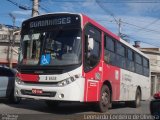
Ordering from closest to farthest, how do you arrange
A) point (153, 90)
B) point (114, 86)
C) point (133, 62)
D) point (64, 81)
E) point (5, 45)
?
point (64, 81) → point (114, 86) → point (133, 62) → point (5, 45) → point (153, 90)

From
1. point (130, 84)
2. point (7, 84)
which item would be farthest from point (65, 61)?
point (130, 84)

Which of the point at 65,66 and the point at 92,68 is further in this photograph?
the point at 92,68

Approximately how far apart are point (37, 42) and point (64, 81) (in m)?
1.80

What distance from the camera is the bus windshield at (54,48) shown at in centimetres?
1188

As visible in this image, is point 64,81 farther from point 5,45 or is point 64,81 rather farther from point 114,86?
point 5,45

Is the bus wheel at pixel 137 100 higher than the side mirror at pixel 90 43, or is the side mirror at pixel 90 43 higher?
the side mirror at pixel 90 43

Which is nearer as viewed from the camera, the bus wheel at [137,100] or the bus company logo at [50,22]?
the bus company logo at [50,22]

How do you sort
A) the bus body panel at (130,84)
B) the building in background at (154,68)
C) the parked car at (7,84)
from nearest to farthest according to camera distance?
the parked car at (7,84) < the bus body panel at (130,84) < the building in background at (154,68)

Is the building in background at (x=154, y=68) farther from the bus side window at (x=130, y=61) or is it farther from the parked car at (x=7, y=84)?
the parked car at (x=7, y=84)

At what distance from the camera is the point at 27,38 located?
13117 millimetres

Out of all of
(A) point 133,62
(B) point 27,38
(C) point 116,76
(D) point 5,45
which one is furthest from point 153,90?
(B) point 27,38

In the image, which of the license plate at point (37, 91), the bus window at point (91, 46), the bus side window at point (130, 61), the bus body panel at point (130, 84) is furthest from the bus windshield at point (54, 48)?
the bus side window at point (130, 61)

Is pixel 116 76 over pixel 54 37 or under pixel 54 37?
under

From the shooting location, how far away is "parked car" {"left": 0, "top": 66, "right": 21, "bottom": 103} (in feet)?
51.8
